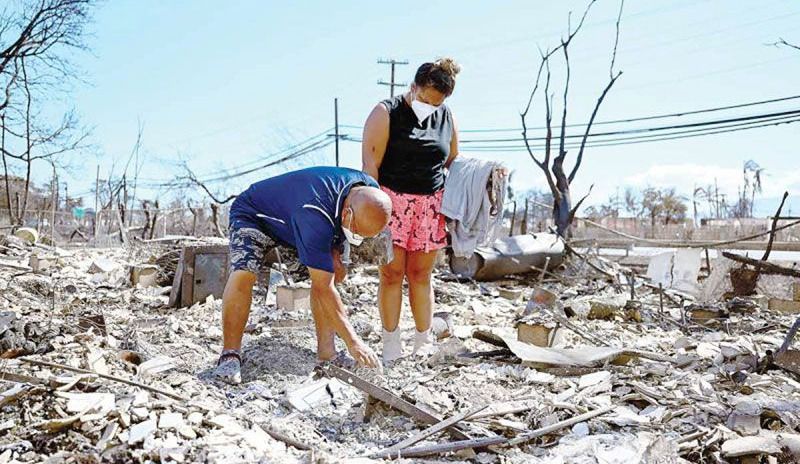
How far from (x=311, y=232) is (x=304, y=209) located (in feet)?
0.42

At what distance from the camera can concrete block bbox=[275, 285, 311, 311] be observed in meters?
4.98

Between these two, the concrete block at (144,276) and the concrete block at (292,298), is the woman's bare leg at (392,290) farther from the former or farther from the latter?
the concrete block at (144,276)

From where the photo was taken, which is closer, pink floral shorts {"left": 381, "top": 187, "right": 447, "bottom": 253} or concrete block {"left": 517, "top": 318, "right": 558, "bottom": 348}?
pink floral shorts {"left": 381, "top": 187, "right": 447, "bottom": 253}

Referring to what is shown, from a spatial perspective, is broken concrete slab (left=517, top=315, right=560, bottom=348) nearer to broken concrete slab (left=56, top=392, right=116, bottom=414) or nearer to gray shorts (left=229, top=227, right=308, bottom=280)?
gray shorts (left=229, top=227, right=308, bottom=280)

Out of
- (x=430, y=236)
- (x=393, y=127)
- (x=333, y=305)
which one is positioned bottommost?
(x=333, y=305)

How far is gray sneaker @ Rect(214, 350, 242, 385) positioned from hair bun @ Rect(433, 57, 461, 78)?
1.79 metres

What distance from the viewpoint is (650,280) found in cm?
861

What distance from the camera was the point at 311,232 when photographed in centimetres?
255

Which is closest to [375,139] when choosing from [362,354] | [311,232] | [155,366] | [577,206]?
[311,232]

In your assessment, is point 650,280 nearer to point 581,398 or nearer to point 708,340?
point 708,340

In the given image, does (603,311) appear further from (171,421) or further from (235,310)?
(171,421)

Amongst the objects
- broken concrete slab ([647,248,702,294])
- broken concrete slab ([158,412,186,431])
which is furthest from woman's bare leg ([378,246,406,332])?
broken concrete slab ([647,248,702,294])

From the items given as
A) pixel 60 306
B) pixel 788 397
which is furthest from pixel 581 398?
pixel 60 306

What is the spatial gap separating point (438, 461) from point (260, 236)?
1.44 metres
